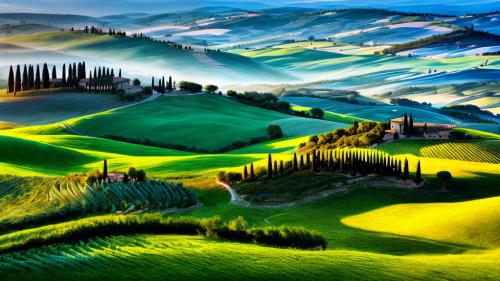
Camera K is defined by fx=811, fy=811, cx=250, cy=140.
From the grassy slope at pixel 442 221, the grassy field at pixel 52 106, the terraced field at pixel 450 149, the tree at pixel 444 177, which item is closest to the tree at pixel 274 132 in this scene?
the terraced field at pixel 450 149

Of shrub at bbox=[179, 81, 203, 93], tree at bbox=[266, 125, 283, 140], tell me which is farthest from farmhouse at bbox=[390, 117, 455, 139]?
shrub at bbox=[179, 81, 203, 93]

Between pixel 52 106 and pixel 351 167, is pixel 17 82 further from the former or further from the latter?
pixel 351 167

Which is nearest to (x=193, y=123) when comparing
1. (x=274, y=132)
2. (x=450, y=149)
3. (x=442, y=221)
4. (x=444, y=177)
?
(x=274, y=132)

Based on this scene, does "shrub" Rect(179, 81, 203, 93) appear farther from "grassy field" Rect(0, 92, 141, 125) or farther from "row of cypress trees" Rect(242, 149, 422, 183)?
"row of cypress trees" Rect(242, 149, 422, 183)

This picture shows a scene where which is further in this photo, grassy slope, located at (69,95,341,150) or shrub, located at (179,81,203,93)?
shrub, located at (179,81,203,93)

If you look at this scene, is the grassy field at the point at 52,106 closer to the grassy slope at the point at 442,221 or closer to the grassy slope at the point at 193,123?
the grassy slope at the point at 193,123
